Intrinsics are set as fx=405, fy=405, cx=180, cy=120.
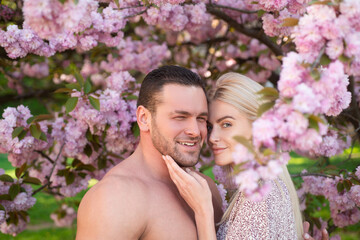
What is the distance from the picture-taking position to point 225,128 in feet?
8.87

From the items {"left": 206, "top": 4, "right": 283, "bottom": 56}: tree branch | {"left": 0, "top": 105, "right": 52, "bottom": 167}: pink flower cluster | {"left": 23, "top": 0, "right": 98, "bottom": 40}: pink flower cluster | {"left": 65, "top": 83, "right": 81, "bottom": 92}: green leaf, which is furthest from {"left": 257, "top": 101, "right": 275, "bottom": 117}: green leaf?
{"left": 206, "top": 4, "right": 283, "bottom": 56}: tree branch

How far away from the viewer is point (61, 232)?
6520 millimetres

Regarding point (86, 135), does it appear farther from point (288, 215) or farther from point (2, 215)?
point (288, 215)

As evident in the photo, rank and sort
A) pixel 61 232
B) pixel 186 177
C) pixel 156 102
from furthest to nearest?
1. pixel 61 232
2. pixel 156 102
3. pixel 186 177

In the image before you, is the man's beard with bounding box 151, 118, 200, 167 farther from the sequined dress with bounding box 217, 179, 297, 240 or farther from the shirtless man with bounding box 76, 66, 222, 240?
the sequined dress with bounding box 217, 179, 297, 240

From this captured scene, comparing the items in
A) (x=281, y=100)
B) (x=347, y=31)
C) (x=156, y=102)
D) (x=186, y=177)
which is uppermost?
(x=347, y=31)

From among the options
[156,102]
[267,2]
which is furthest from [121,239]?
[267,2]

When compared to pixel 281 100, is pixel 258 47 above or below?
below

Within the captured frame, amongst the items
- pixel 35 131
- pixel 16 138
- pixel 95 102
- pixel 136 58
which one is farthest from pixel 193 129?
pixel 136 58

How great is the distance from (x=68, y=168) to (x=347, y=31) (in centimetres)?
308

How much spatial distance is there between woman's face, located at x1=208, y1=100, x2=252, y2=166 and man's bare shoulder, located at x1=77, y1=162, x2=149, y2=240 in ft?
1.93

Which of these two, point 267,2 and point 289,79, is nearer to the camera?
point 289,79

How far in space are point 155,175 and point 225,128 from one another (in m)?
0.57

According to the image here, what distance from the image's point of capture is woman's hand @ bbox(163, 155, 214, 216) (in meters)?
2.42
